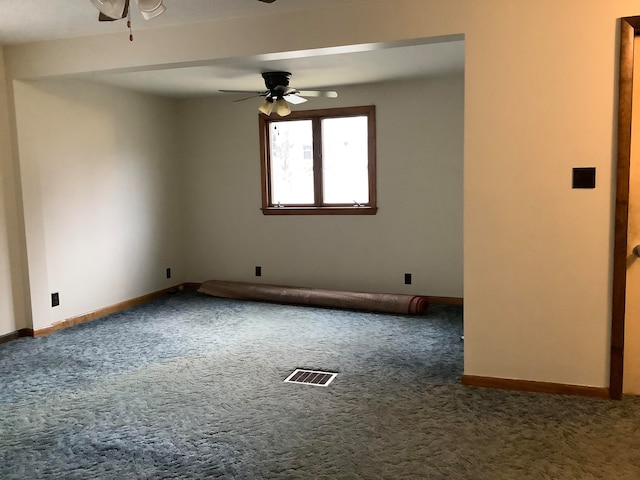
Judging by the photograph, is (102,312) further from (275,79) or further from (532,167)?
(532,167)

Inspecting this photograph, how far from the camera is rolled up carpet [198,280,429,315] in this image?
16.7ft

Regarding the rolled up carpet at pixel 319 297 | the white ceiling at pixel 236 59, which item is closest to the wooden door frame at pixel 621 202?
the white ceiling at pixel 236 59

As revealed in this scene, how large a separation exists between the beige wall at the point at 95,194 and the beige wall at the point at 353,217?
381mm

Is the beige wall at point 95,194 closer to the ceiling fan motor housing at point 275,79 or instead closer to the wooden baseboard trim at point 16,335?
the wooden baseboard trim at point 16,335

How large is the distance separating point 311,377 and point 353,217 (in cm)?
256

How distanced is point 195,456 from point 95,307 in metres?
3.18

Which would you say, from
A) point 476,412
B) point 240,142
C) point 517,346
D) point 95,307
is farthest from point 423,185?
point 95,307

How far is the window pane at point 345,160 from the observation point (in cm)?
574

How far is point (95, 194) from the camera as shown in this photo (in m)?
5.21

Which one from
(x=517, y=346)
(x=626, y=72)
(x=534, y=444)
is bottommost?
(x=534, y=444)

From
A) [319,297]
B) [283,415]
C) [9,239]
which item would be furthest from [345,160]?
[283,415]

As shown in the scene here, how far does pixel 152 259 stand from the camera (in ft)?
19.9

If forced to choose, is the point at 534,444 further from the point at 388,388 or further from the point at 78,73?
the point at 78,73

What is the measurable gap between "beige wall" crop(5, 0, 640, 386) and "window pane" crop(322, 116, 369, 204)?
2.46m
